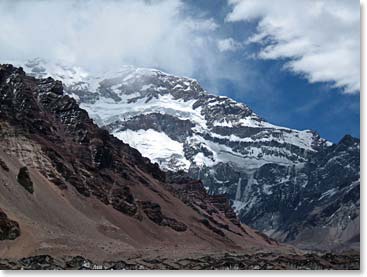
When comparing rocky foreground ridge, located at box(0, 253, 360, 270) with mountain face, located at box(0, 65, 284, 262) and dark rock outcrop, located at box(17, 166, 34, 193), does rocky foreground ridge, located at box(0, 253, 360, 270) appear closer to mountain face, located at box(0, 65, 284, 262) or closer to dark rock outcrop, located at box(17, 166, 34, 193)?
mountain face, located at box(0, 65, 284, 262)

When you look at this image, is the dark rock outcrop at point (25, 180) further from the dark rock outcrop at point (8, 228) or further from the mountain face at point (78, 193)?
the dark rock outcrop at point (8, 228)

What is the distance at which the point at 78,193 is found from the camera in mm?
62219

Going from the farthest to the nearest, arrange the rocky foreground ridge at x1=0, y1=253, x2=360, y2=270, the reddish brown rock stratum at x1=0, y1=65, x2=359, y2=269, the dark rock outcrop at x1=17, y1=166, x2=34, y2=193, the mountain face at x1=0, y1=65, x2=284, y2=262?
the dark rock outcrop at x1=17, y1=166, x2=34, y2=193
the mountain face at x1=0, y1=65, x2=284, y2=262
the reddish brown rock stratum at x1=0, y1=65, x2=359, y2=269
the rocky foreground ridge at x1=0, y1=253, x2=360, y2=270

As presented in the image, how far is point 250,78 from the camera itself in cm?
2019

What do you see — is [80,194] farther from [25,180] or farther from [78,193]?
[25,180]

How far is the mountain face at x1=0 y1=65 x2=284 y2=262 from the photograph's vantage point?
143ft

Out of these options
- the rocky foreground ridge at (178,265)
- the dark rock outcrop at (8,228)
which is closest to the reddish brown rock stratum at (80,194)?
the dark rock outcrop at (8,228)

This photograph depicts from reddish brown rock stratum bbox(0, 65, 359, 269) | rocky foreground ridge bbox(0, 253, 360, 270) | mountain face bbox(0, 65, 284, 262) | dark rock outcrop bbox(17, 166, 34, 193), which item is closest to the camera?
rocky foreground ridge bbox(0, 253, 360, 270)

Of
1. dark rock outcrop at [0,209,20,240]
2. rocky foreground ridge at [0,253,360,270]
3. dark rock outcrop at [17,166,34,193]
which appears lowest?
rocky foreground ridge at [0,253,360,270]

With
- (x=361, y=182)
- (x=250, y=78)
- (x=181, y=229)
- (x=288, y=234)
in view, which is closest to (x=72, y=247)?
(x=250, y=78)

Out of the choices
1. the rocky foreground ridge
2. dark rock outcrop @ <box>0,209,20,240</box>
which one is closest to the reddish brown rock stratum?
dark rock outcrop @ <box>0,209,20,240</box>

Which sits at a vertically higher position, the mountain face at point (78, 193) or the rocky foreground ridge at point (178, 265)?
the mountain face at point (78, 193)

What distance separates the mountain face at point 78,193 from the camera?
143 feet

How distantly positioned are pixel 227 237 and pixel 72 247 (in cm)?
4889
